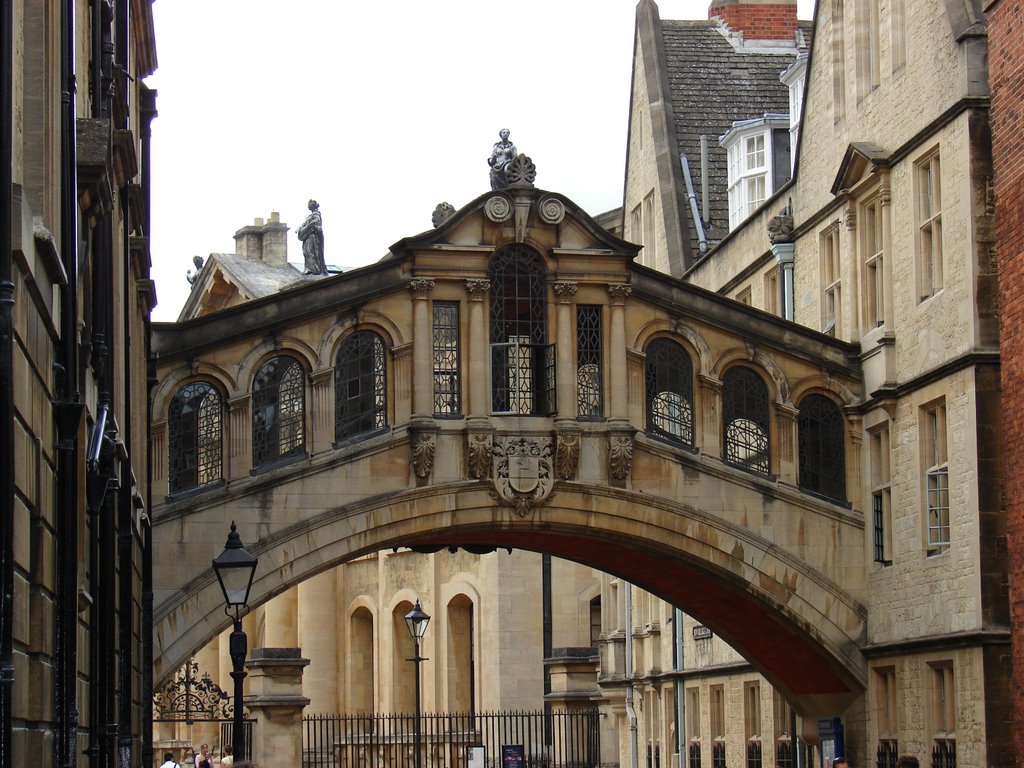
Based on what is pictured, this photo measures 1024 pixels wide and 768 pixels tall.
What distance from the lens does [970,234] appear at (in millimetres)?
21328

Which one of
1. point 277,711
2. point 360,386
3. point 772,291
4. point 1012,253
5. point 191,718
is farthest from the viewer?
point 277,711

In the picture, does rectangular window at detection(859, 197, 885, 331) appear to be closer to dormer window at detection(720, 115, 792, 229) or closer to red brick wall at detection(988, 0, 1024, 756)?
red brick wall at detection(988, 0, 1024, 756)

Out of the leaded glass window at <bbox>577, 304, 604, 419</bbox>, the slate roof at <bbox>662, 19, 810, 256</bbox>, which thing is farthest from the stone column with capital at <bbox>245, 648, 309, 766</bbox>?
the leaded glass window at <bbox>577, 304, 604, 419</bbox>

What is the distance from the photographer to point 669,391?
24594mm

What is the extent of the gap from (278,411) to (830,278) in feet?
25.0

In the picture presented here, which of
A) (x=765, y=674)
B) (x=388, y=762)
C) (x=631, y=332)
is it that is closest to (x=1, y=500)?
(x=631, y=332)

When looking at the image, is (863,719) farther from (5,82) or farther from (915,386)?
(5,82)

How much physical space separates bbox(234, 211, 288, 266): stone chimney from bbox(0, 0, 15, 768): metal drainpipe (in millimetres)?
57482

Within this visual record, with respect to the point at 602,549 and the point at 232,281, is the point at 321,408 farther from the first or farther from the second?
the point at 232,281

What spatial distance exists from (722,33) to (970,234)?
19.3 m

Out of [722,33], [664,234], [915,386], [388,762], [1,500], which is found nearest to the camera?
[1,500]

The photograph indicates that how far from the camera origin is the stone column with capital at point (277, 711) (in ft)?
109

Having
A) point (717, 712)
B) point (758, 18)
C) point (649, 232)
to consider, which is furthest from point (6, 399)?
point (758, 18)

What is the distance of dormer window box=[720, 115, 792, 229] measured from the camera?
33625 mm
